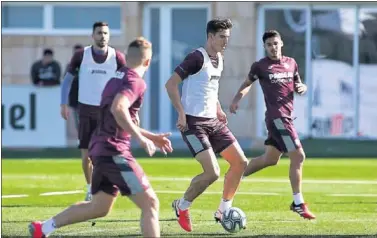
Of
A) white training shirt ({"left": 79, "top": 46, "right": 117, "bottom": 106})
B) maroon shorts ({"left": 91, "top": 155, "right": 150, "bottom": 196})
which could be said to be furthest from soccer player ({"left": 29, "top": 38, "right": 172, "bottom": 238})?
white training shirt ({"left": 79, "top": 46, "right": 117, "bottom": 106})

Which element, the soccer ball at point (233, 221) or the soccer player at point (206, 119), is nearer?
the soccer ball at point (233, 221)

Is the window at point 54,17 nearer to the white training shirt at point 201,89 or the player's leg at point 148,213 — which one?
the white training shirt at point 201,89

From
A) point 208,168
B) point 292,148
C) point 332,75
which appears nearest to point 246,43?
point 332,75

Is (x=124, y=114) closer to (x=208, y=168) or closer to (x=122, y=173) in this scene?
(x=122, y=173)

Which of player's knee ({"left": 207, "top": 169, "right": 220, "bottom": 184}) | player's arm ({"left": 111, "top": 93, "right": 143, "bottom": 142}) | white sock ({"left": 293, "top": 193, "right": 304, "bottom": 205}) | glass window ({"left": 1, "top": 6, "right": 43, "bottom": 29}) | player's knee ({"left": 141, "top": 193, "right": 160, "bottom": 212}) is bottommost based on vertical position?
white sock ({"left": 293, "top": 193, "right": 304, "bottom": 205})

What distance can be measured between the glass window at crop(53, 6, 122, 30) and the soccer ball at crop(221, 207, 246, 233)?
59.3ft

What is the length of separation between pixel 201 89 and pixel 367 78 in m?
17.9

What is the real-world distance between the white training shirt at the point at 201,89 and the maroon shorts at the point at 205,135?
8 centimetres

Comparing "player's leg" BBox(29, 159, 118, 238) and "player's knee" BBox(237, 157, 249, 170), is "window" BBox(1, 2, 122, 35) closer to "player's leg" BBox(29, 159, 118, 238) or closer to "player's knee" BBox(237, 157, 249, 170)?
"player's knee" BBox(237, 157, 249, 170)

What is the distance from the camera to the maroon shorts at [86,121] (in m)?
14.1

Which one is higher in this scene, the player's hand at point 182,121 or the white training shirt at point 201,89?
the white training shirt at point 201,89

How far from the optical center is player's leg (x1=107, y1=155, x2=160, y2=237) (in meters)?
9.20

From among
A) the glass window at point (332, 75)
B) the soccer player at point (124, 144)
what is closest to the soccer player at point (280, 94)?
the soccer player at point (124, 144)

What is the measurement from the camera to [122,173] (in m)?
9.34
